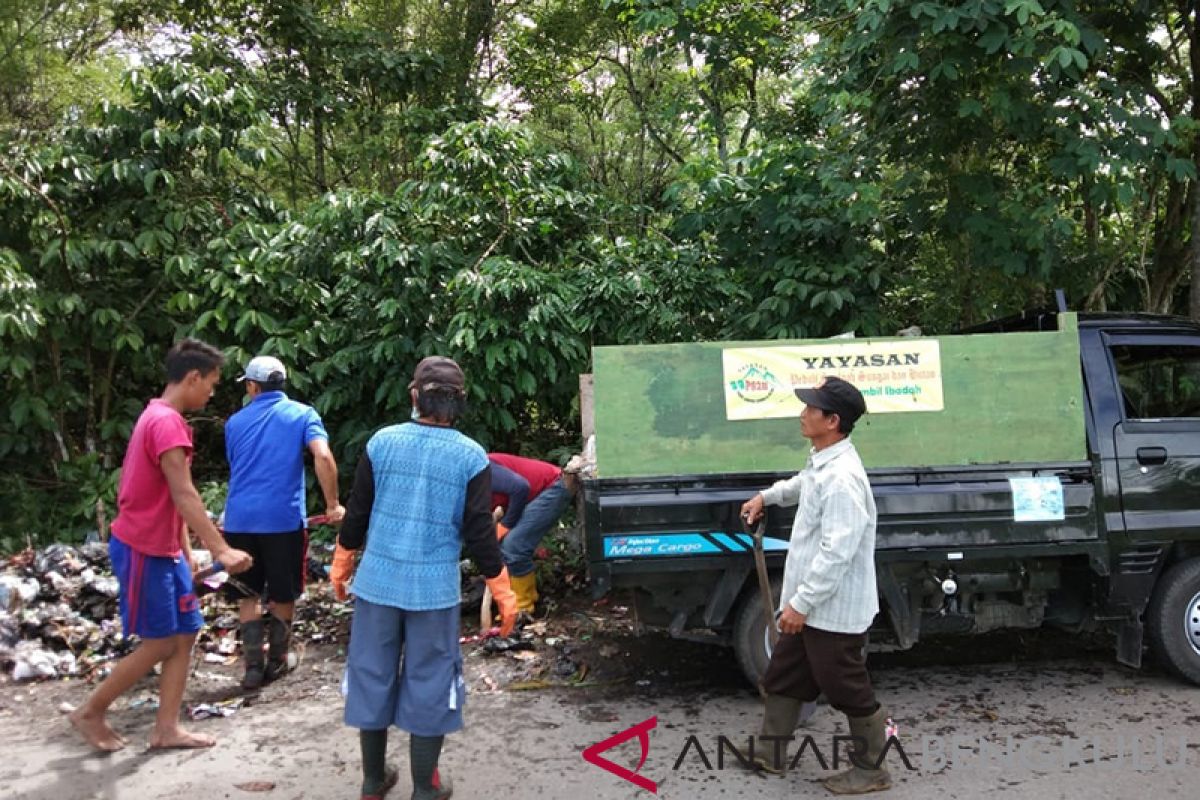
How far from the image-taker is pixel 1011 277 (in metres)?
6.70

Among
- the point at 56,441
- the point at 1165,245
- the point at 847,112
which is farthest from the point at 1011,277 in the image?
the point at 56,441

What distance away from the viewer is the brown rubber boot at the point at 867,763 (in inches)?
138

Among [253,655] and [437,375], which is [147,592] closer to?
[253,655]

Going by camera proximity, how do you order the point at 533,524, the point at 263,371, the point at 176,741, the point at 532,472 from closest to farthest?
the point at 176,741, the point at 263,371, the point at 533,524, the point at 532,472

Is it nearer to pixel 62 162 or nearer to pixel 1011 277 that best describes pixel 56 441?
pixel 62 162

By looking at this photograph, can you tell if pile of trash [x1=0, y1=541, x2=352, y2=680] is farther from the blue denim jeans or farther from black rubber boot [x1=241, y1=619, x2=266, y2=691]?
the blue denim jeans

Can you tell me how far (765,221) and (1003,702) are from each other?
383 centimetres

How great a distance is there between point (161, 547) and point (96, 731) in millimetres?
901

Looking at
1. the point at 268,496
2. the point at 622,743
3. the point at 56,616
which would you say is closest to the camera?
the point at 622,743

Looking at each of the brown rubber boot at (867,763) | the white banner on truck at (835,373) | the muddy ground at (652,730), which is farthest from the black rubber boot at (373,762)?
the white banner on truck at (835,373)

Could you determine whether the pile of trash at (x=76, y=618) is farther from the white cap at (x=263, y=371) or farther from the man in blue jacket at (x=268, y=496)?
the white cap at (x=263, y=371)

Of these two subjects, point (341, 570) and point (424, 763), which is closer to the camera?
point (424, 763)

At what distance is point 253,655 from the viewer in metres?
4.80

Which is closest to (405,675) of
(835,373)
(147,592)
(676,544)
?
(147,592)
